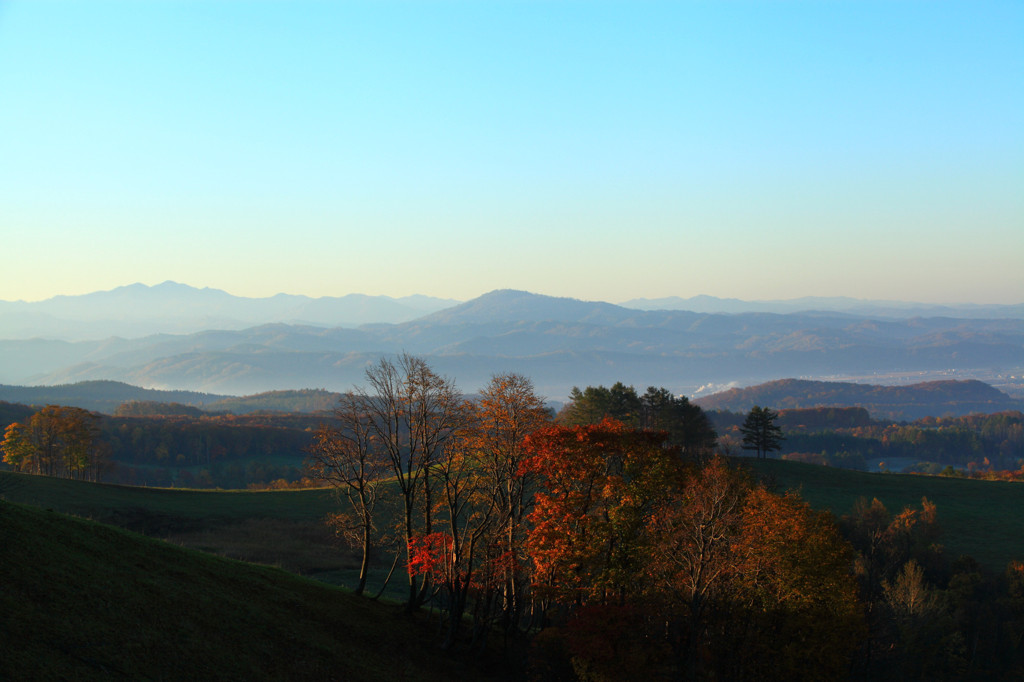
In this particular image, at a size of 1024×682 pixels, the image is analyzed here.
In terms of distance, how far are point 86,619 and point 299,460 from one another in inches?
7018

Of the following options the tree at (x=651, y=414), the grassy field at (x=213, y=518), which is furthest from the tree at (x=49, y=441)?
the tree at (x=651, y=414)

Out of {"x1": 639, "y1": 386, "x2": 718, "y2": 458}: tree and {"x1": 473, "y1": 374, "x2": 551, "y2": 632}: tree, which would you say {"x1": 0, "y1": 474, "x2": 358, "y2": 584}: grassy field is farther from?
{"x1": 639, "y1": 386, "x2": 718, "y2": 458}: tree

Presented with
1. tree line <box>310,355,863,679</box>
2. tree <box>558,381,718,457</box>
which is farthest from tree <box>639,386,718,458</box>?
tree line <box>310,355,863,679</box>

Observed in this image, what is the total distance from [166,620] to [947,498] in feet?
308

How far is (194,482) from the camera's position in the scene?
160000 millimetres

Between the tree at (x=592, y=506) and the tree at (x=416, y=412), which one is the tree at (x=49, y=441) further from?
the tree at (x=592, y=506)

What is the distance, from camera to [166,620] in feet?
77.7

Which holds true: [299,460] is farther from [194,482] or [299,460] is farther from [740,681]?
[740,681]

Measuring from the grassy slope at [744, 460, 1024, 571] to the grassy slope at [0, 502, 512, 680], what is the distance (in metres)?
51.9

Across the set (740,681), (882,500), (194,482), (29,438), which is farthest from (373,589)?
(194,482)

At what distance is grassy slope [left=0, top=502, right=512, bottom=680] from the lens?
19.5 m

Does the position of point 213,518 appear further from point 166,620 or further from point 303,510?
point 166,620

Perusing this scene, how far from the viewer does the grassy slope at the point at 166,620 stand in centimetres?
1953

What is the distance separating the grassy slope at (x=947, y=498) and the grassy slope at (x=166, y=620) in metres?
51.9
